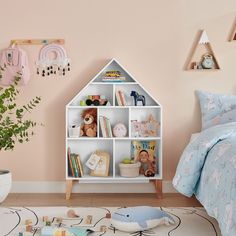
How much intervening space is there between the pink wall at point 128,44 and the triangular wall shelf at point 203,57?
0.05 meters

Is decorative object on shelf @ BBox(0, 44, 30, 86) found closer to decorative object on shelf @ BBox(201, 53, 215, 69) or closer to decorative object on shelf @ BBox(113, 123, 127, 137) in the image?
decorative object on shelf @ BBox(113, 123, 127, 137)

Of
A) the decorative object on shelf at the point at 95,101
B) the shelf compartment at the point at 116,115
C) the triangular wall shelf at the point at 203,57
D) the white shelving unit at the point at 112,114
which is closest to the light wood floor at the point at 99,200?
the white shelving unit at the point at 112,114

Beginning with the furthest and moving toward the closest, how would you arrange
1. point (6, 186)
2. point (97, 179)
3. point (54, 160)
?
point (54, 160) → point (97, 179) → point (6, 186)

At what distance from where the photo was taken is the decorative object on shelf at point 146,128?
3.57 meters

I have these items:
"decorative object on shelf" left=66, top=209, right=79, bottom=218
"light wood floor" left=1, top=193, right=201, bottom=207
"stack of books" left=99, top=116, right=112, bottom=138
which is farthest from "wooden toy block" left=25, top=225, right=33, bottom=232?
"stack of books" left=99, top=116, right=112, bottom=138

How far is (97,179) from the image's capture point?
3.43 m

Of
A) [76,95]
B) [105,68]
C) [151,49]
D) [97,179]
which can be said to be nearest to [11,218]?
[97,179]

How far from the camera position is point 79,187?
3660mm

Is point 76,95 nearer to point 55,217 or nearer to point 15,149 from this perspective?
point 15,149

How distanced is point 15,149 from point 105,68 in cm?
103

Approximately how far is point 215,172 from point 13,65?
1963 mm

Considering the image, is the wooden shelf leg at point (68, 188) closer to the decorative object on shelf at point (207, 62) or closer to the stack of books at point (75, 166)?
the stack of books at point (75, 166)

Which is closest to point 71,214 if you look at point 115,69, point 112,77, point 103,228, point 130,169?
point 103,228

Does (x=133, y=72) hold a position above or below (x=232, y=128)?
above
